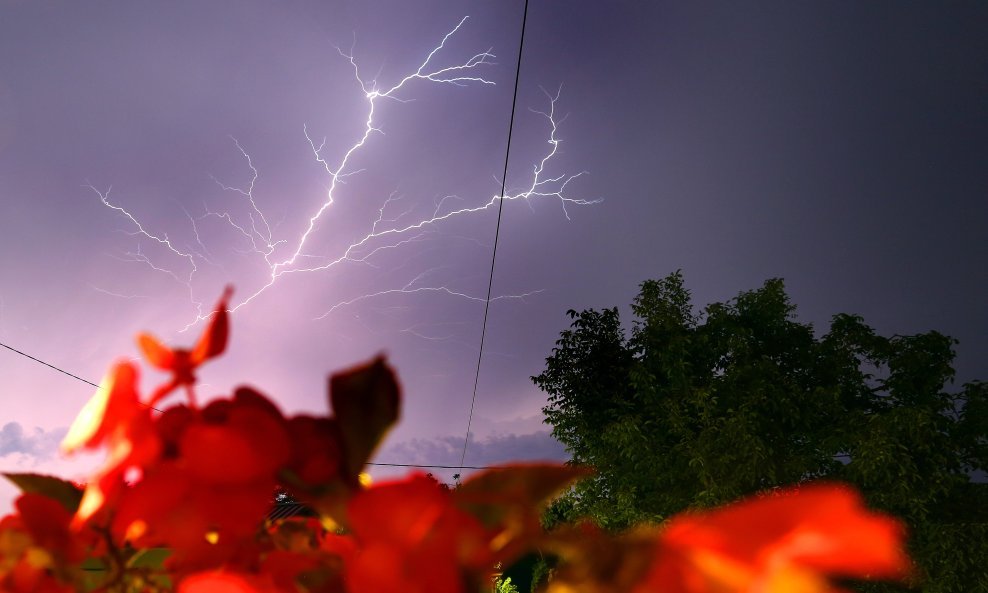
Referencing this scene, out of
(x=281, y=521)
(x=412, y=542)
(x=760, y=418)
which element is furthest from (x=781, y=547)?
(x=760, y=418)

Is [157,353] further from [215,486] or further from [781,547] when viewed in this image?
[781,547]

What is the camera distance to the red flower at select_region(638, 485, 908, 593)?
0.15 meters

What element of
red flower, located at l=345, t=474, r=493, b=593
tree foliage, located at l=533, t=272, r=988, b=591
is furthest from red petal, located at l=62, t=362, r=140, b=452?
tree foliage, located at l=533, t=272, r=988, b=591

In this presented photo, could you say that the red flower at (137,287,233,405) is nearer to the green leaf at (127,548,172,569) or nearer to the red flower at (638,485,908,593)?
the green leaf at (127,548,172,569)

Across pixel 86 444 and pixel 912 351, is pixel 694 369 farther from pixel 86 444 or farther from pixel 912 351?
pixel 86 444

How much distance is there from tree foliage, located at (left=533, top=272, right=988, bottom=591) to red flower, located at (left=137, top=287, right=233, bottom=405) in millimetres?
12139

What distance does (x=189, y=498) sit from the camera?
24 cm

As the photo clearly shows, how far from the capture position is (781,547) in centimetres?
15

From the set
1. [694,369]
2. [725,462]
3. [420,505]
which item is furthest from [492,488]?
[694,369]

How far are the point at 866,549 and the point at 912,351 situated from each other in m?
16.5

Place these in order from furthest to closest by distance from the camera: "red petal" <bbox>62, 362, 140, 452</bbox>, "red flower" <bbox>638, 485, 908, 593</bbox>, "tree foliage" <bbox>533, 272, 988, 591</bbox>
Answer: "tree foliage" <bbox>533, 272, 988, 591</bbox> → "red petal" <bbox>62, 362, 140, 452</bbox> → "red flower" <bbox>638, 485, 908, 593</bbox>

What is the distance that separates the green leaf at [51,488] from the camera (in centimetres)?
29

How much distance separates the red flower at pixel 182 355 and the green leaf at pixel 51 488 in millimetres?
69

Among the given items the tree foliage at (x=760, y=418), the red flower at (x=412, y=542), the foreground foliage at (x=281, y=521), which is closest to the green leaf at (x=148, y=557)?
the foreground foliage at (x=281, y=521)
